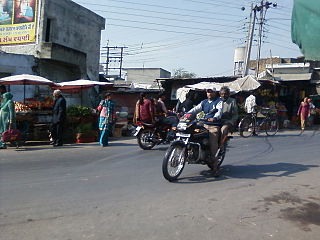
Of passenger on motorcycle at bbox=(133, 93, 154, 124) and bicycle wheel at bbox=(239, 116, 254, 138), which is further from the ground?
passenger on motorcycle at bbox=(133, 93, 154, 124)

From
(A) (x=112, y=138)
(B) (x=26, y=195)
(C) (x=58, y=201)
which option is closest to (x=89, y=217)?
(C) (x=58, y=201)

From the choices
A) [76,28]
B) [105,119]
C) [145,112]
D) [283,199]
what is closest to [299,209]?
[283,199]

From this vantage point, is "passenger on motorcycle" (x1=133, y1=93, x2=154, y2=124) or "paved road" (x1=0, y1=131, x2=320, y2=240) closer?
"paved road" (x1=0, y1=131, x2=320, y2=240)

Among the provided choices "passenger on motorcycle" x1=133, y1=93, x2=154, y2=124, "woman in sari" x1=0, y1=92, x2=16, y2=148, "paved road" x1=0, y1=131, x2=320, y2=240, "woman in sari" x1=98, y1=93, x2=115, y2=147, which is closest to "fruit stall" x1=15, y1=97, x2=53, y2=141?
"woman in sari" x1=0, y1=92, x2=16, y2=148

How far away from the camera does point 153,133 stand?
10.1m

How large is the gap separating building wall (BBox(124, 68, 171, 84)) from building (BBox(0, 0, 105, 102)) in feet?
84.1

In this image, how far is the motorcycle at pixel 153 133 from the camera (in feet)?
32.7

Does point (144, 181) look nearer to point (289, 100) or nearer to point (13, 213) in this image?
point (13, 213)

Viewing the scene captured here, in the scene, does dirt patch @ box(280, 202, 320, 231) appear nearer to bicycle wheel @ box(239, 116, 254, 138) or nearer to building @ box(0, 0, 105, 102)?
bicycle wheel @ box(239, 116, 254, 138)

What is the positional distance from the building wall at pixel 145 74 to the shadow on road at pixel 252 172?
43.3 meters

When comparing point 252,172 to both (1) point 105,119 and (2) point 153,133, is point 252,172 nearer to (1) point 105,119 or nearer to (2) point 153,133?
(2) point 153,133

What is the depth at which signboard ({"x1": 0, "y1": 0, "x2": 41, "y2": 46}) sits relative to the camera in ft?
64.1

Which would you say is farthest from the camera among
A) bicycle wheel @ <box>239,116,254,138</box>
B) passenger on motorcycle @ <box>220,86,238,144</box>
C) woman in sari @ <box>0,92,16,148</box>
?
bicycle wheel @ <box>239,116,254,138</box>

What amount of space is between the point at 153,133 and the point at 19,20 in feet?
45.9
